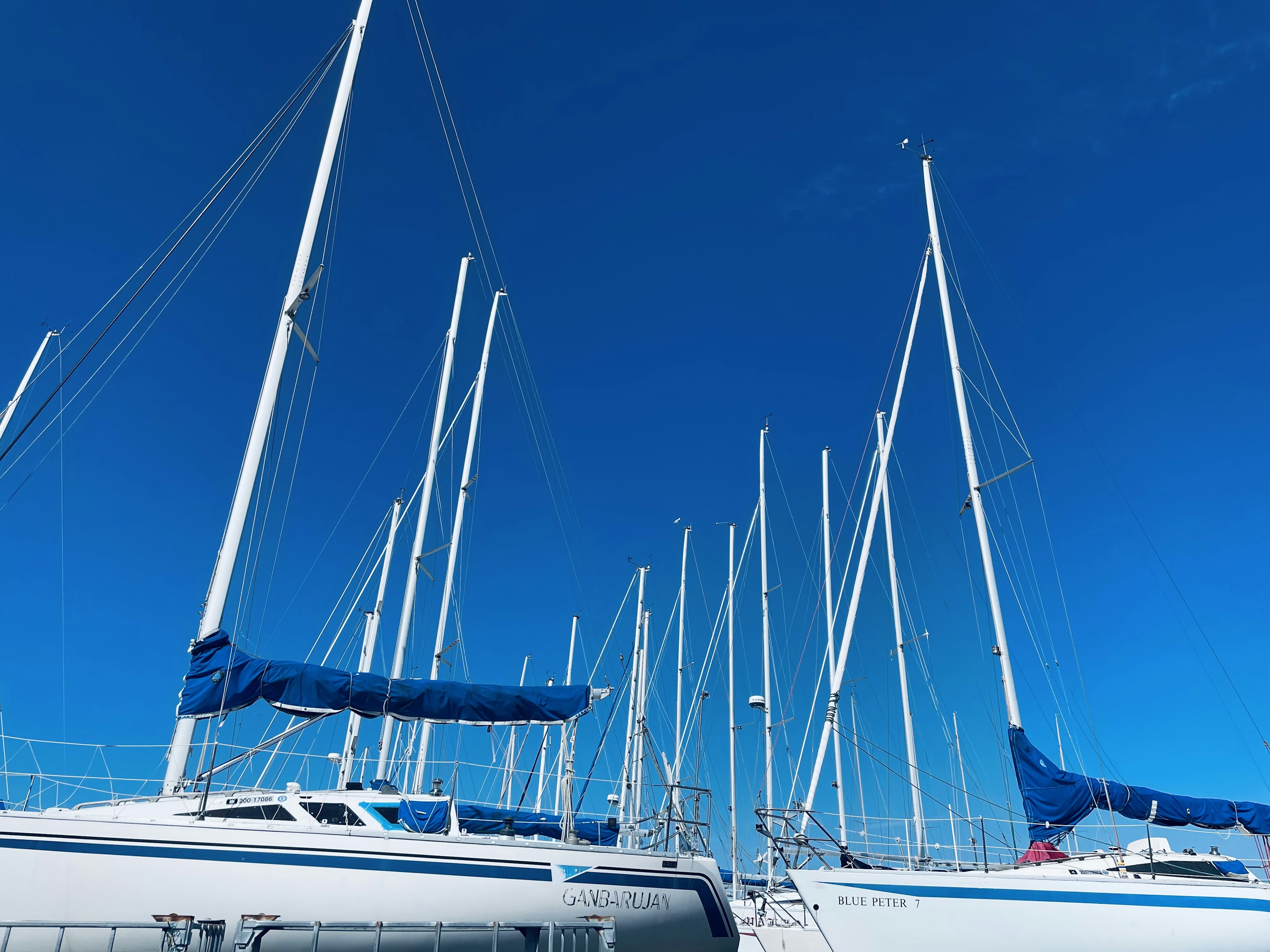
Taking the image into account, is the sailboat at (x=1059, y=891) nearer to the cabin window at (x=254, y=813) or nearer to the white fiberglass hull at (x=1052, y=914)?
the white fiberglass hull at (x=1052, y=914)

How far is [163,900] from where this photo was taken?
32.8ft

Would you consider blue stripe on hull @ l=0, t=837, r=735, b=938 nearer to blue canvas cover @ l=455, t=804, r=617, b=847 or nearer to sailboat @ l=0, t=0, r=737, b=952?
sailboat @ l=0, t=0, r=737, b=952

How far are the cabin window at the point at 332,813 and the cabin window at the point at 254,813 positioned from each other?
0.28 metres

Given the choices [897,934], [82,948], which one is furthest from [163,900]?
[897,934]

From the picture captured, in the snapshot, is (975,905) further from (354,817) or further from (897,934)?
(354,817)

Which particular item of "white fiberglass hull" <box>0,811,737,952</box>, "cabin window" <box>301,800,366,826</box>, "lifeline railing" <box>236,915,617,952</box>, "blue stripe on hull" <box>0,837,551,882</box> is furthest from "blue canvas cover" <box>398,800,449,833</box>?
"lifeline railing" <box>236,915,617,952</box>

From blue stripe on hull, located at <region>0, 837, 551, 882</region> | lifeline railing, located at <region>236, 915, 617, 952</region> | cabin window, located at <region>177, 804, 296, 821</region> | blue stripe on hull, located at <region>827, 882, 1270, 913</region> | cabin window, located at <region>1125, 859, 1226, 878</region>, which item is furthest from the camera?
cabin window, located at <region>1125, 859, 1226, 878</region>

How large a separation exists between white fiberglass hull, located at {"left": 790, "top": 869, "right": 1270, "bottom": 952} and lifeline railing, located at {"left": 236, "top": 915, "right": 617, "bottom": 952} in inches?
207

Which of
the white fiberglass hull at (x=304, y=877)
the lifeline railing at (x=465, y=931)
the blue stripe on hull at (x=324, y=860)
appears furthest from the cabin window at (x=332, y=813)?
the lifeline railing at (x=465, y=931)

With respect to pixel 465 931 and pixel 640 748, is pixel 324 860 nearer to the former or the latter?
pixel 465 931

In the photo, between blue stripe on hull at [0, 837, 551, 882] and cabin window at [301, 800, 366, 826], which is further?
cabin window at [301, 800, 366, 826]

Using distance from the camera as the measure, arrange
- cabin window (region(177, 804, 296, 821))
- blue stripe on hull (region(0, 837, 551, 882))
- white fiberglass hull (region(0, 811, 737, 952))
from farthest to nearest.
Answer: cabin window (region(177, 804, 296, 821)) < blue stripe on hull (region(0, 837, 551, 882)) < white fiberglass hull (region(0, 811, 737, 952))

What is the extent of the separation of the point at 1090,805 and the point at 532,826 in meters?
12.6

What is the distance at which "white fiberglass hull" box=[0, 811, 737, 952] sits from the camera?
983cm
